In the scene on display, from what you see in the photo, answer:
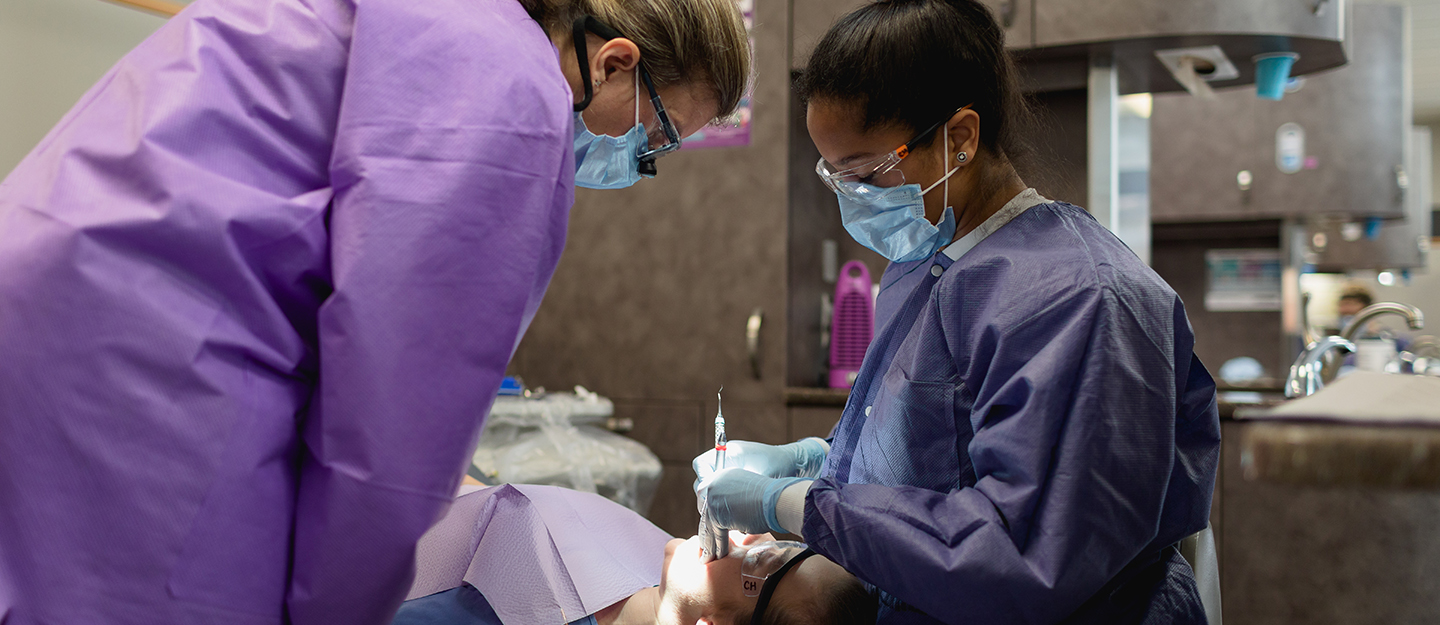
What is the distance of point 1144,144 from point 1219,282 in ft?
8.61

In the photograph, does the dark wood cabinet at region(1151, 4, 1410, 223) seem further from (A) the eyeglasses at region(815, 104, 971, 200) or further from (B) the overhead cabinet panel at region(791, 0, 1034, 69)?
(A) the eyeglasses at region(815, 104, 971, 200)

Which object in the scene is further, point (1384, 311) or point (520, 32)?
point (1384, 311)

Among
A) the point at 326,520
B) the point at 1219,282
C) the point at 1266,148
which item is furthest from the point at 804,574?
the point at 1219,282

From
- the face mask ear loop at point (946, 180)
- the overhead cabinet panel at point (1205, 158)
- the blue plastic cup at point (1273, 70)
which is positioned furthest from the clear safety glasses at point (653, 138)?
the overhead cabinet panel at point (1205, 158)

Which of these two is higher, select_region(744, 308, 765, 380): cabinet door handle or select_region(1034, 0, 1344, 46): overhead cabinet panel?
select_region(1034, 0, 1344, 46): overhead cabinet panel

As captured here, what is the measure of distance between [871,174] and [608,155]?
37cm

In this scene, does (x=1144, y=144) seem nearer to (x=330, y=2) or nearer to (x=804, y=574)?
(x=804, y=574)

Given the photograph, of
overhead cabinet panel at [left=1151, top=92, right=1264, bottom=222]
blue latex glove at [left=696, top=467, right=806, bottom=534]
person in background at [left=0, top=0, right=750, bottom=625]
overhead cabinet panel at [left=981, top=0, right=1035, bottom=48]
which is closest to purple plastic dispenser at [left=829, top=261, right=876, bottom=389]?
overhead cabinet panel at [left=981, top=0, right=1035, bottom=48]

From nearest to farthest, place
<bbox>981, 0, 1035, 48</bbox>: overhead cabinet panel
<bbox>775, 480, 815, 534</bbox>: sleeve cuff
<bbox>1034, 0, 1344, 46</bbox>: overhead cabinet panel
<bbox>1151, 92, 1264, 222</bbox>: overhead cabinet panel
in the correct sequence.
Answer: <bbox>775, 480, 815, 534</bbox>: sleeve cuff, <bbox>1034, 0, 1344, 46</bbox>: overhead cabinet panel, <bbox>981, 0, 1035, 48</bbox>: overhead cabinet panel, <bbox>1151, 92, 1264, 222</bbox>: overhead cabinet panel

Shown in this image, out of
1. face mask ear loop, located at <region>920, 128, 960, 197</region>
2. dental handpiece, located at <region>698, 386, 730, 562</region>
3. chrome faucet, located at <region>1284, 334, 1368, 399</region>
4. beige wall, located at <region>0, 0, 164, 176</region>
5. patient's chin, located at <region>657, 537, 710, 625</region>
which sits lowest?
patient's chin, located at <region>657, 537, 710, 625</region>

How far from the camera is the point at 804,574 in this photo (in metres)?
1.35

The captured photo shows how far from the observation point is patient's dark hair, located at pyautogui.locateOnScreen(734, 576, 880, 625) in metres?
1.29

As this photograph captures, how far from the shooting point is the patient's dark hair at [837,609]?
1.29m

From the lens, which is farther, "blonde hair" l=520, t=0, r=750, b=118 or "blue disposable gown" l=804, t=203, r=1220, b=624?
"blonde hair" l=520, t=0, r=750, b=118
